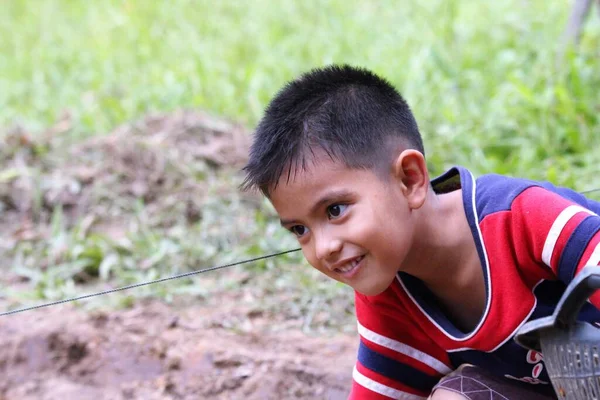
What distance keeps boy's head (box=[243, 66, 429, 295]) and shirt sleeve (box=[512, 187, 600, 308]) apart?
22cm

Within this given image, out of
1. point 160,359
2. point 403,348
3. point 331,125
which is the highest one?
point 331,125

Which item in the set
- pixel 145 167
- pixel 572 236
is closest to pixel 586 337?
pixel 572 236

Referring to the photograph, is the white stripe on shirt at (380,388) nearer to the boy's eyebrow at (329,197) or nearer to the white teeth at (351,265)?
the white teeth at (351,265)

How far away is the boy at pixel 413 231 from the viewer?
A: 67.1 inches

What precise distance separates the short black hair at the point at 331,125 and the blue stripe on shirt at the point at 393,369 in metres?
0.50

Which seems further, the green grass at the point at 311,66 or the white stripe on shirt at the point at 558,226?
the green grass at the point at 311,66

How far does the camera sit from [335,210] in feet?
5.61

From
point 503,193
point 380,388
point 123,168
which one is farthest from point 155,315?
point 503,193

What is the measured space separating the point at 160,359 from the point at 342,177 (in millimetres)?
1416

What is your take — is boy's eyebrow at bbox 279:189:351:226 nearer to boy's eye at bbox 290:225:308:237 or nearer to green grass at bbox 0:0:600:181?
boy's eye at bbox 290:225:308:237

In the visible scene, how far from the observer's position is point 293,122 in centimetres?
176

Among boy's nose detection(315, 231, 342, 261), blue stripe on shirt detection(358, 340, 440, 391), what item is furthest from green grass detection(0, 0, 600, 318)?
boy's nose detection(315, 231, 342, 261)

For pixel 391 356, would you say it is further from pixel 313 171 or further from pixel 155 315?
pixel 155 315

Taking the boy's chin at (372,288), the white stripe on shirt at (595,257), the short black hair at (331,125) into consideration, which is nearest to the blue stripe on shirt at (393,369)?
the boy's chin at (372,288)
